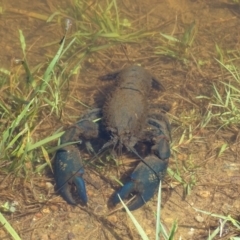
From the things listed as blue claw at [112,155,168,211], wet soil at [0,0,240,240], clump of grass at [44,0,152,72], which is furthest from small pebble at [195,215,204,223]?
clump of grass at [44,0,152,72]

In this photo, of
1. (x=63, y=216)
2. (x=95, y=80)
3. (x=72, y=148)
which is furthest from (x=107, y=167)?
(x=95, y=80)

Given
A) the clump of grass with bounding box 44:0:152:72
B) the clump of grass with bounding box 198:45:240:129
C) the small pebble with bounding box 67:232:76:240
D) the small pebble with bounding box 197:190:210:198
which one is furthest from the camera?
the clump of grass with bounding box 44:0:152:72

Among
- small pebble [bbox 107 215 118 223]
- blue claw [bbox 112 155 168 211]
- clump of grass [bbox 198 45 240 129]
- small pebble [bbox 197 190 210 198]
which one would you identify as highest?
clump of grass [bbox 198 45 240 129]

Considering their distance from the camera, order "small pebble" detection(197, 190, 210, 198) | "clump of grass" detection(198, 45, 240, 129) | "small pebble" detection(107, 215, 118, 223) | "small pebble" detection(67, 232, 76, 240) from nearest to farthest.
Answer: "small pebble" detection(67, 232, 76, 240) → "small pebble" detection(107, 215, 118, 223) → "small pebble" detection(197, 190, 210, 198) → "clump of grass" detection(198, 45, 240, 129)

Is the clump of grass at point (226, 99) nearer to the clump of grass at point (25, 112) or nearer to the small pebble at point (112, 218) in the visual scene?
the small pebble at point (112, 218)

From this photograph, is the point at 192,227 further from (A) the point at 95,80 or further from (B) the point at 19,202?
(A) the point at 95,80

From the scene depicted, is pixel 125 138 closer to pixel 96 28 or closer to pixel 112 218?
pixel 112 218

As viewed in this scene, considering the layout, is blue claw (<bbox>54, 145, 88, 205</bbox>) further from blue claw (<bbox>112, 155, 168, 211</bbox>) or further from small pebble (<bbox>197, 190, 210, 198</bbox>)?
small pebble (<bbox>197, 190, 210, 198</bbox>)

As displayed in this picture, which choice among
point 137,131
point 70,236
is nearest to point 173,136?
point 137,131
